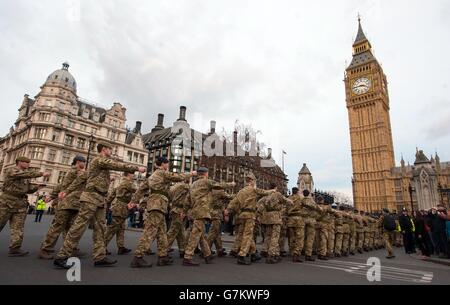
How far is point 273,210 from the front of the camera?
25.8ft

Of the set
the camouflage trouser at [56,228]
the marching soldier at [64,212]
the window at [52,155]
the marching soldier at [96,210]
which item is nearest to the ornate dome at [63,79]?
the window at [52,155]

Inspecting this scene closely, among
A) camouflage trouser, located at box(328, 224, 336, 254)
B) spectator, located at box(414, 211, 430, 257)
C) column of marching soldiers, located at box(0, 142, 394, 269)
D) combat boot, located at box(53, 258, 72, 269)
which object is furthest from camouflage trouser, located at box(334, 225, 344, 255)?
combat boot, located at box(53, 258, 72, 269)

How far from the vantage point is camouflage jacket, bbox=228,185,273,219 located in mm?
7395

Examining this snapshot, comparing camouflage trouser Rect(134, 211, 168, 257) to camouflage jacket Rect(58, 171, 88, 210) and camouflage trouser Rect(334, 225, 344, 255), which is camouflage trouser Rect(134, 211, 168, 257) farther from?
camouflage trouser Rect(334, 225, 344, 255)

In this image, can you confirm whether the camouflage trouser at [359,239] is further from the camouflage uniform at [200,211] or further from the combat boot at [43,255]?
the combat boot at [43,255]

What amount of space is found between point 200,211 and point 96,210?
7.69ft

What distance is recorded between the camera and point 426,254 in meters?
11.0

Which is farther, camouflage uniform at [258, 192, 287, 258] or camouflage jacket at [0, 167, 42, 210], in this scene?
camouflage uniform at [258, 192, 287, 258]

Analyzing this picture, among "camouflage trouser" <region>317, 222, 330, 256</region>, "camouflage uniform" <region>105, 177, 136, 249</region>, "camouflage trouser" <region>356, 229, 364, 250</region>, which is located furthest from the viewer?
"camouflage trouser" <region>356, 229, 364, 250</region>

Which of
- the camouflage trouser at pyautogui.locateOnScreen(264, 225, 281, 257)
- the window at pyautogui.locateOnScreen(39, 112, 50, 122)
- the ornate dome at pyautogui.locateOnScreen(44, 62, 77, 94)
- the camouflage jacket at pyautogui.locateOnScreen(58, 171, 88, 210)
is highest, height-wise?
the ornate dome at pyautogui.locateOnScreen(44, 62, 77, 94)

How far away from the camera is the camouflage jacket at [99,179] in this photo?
5.43 m

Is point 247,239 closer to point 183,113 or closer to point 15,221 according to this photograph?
point 15,221

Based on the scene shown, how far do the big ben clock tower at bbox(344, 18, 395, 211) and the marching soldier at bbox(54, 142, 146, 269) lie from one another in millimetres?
84398

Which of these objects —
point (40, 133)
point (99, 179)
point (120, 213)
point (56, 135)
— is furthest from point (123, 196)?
point (40, 133)
